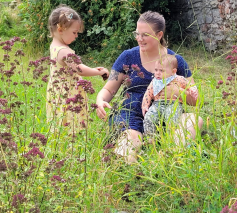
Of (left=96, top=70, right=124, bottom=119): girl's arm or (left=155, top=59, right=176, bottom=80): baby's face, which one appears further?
(left=96, top=70, right=124, bottom=119): girl's arm

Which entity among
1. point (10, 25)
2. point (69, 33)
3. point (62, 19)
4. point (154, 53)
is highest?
point (62, 19)

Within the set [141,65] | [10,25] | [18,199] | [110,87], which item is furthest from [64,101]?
[10,25]

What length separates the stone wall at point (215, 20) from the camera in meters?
8.05

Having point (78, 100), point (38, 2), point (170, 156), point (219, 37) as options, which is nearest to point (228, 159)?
point (170, 156)

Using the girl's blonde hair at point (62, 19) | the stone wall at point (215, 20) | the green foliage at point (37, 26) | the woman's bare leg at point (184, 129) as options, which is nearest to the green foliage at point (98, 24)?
the green foliage at point (37, 26)

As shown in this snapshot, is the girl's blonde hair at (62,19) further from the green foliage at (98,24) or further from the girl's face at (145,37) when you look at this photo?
the green foliage at (98,24)

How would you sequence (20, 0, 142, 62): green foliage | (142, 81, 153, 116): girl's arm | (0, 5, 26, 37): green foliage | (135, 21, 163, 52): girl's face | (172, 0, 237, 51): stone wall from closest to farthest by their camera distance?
1. (142, 81, 153, 116): girl's arm
2. (135, 21, 163, 52): girl's face
3. (172, 0, 237, 51): stone wall
4. (20, 0, 142, 62): green foliage
5. (0, 5, 26, 37): green foliage

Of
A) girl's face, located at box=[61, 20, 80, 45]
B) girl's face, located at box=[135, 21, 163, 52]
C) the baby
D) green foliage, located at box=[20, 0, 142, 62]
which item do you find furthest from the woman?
green foliage, located at box=[20, 0, 142, 62]

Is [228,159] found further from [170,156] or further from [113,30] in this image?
[113,30]

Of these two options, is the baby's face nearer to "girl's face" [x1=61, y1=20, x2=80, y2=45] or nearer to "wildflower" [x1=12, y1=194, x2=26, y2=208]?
"girl's face" [x1=61, y1=20, x2=80, y2=45]

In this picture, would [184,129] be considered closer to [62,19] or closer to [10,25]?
[62,19]

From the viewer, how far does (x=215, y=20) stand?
8547 mm

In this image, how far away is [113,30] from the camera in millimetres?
8859

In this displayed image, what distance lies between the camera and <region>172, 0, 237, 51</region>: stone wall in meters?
8.05
